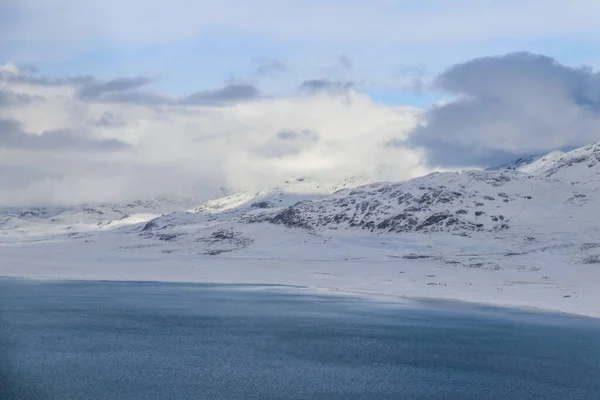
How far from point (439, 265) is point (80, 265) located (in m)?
82.1

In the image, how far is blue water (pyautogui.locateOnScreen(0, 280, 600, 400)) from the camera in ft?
152

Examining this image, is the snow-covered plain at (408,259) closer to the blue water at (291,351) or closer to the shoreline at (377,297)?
the shoreline at (377,297)

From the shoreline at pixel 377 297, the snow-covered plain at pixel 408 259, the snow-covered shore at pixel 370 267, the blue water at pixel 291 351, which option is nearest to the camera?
the blue water at pixel 291 351

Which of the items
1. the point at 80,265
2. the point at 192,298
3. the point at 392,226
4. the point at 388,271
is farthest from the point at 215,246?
the point at 192,298

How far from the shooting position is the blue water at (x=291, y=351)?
46219 mm

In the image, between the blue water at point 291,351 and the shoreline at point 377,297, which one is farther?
the shoreline at point 377,297

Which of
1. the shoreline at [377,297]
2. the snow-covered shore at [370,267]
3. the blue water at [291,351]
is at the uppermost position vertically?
the snow-covered shore at [370,267]

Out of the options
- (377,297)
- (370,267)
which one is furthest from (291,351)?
(370,267)

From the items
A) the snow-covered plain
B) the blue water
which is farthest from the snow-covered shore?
the blue water

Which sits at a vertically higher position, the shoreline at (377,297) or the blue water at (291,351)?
the shoreline at (377,297)

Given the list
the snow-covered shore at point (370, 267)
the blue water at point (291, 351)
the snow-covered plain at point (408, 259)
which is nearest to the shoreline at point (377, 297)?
the snow-covered shore at point (370, 267)

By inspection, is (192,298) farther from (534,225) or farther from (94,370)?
(534,225)

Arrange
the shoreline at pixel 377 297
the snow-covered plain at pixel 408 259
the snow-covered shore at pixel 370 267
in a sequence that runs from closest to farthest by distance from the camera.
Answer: the shoreline at pixel 377 297, the snow-covered shore at pixel 370 267, the snow-covered plain at pixel 408 259

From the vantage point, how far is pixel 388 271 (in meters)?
125
